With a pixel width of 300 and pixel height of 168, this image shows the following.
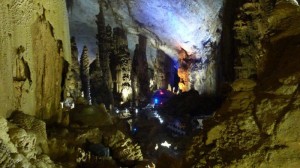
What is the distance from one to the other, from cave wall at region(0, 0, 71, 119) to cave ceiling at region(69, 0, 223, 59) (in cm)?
1137

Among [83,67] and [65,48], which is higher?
[83,67]

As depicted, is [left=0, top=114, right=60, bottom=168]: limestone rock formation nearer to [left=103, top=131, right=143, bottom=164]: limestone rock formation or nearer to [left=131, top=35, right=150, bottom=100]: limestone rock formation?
[left=103, top=131, right=143, bottom=164]: limestone rock formation

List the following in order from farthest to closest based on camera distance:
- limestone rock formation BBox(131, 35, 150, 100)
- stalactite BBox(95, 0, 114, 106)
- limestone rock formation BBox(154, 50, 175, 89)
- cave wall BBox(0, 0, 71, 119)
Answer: limestone rock formation BBox(154, 50, 175, 89) < limestone rock formation BBox(131, 35, 150, 100) < stalactite BBox(95, 0, 114, 106) < cave wall BBox(0, 0, 71, 119)

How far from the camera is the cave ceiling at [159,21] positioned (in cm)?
2123

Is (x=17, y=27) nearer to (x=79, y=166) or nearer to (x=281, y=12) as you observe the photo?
(x=79, y=166)

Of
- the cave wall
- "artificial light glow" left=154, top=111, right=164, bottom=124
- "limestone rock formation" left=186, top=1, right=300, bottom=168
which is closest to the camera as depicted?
"limestone rock formation" left=186, top=1, right=300, bottom=168

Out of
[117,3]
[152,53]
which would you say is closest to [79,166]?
[117,3]

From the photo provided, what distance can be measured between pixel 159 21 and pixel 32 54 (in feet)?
54.7

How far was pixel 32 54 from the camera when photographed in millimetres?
8891

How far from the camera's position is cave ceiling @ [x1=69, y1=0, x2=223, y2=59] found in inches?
836

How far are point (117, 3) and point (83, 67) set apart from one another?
16.8 ft

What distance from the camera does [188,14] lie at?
22047 millimetres

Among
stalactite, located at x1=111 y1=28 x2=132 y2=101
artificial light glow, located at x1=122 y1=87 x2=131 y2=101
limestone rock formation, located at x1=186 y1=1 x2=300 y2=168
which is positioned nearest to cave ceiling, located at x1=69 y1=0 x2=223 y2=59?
stalactite, located at x1=111 y1=28 x2=132 y2=101

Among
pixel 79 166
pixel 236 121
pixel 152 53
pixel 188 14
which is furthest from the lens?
pixel 152 53
